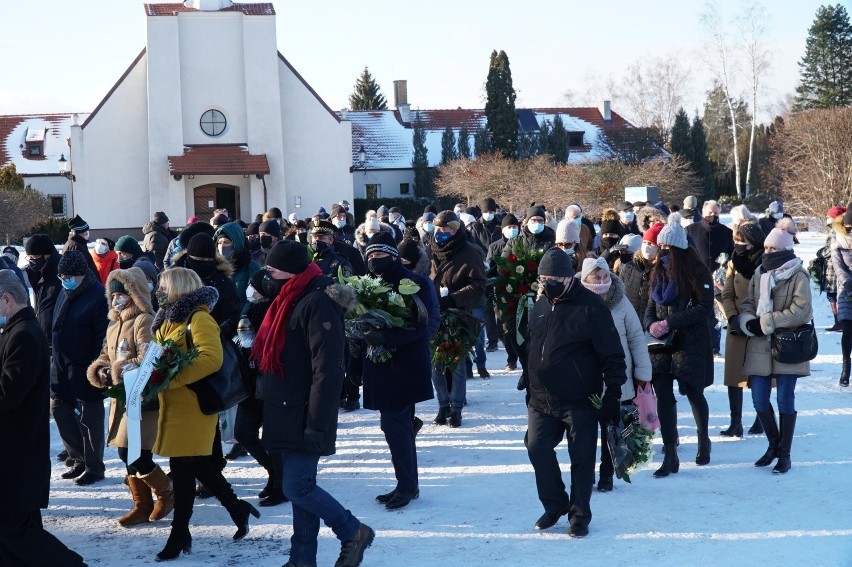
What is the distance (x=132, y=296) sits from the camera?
769 cm

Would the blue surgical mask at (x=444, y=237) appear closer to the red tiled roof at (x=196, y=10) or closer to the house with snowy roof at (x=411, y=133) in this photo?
the red tiled roof at (x=196, y=10)

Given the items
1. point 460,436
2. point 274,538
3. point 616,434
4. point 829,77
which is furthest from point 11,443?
point 829,77

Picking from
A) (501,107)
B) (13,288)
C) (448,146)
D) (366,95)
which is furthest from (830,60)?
(13,288)

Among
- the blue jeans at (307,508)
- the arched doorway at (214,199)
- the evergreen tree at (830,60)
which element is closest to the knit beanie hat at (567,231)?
the blue jeans at (307,508)

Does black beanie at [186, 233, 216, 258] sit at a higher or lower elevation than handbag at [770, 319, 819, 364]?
higher

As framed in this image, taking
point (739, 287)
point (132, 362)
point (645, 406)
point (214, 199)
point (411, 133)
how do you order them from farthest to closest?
point (411, 133) < point (214, 199) < point (739, 287) < point (645, 406) < point (132, 362)

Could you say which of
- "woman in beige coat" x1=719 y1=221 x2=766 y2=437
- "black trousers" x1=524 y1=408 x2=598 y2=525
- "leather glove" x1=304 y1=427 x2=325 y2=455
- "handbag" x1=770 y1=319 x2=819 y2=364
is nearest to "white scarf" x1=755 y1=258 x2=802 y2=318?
"handbag" x1=770 y1=319 x2=819 y2=364

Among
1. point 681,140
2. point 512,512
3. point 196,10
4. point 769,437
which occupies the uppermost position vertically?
point 196,10

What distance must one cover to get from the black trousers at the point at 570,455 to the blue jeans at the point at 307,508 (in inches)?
56.7

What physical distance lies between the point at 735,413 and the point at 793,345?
1509 millimetres

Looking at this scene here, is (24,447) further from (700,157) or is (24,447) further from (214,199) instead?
(700,157)

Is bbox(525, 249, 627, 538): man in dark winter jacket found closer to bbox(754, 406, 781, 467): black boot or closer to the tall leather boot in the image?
bbox(754, 406, 781, 467): black boot

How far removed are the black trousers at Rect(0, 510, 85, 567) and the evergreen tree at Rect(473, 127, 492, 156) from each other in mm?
51022

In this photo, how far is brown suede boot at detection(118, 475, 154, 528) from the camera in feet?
25.0
